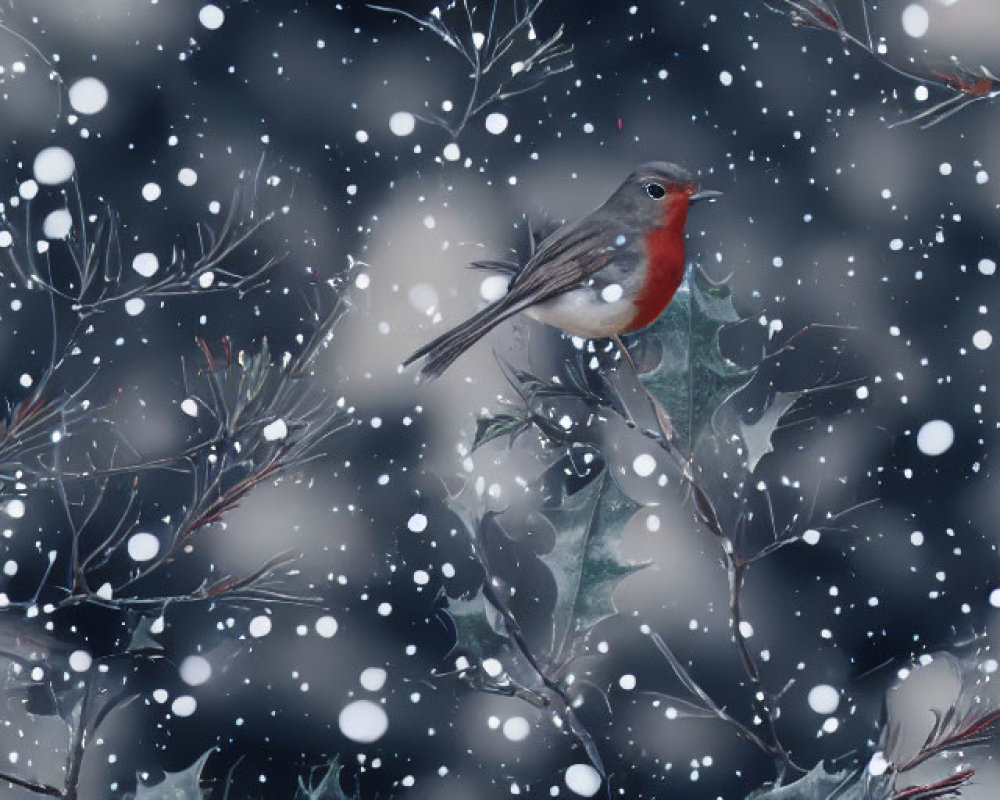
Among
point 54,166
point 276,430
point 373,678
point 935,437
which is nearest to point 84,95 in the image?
point 54,166

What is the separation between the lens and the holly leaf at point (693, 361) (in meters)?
0.41

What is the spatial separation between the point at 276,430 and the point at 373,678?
0.11 meters

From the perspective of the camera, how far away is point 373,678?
1.33 feet

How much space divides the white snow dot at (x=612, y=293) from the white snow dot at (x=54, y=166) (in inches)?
8.6

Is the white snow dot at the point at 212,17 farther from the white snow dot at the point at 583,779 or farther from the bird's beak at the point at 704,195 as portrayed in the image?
the white snow dot at the point at 583,779

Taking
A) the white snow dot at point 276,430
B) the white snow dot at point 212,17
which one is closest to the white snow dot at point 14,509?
the white snow dot at point 276,430

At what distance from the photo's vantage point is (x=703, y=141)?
0.41 meters

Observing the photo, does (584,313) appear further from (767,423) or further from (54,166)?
(54,166)

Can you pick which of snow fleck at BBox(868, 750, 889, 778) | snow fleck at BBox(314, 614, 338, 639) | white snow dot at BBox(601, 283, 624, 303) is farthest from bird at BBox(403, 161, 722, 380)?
snow fleck at BBox(868, 750, 889, 778)

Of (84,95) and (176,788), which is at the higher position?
(84,95)

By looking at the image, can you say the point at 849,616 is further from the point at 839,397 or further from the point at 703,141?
the point at 703,141

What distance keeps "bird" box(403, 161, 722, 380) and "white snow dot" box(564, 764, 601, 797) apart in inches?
6.8

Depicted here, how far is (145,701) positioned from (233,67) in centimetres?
26

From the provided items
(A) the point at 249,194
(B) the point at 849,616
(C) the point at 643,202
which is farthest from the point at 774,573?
(A) the point at 249,194
